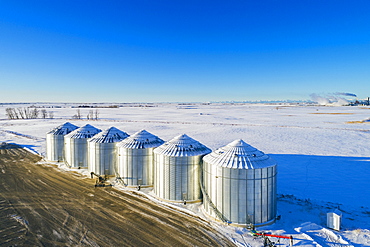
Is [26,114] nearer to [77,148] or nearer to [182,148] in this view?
[77,148]

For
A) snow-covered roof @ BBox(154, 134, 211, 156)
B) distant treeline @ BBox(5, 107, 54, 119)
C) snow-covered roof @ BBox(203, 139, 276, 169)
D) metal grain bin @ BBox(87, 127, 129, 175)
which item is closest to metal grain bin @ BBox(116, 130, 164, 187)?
snow-covered roof @ BBox(154, 134, 211, 156)

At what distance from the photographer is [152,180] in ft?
53.7

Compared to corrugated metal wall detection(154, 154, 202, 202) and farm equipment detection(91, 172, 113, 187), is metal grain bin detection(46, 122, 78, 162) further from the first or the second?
corrugated metal wall detection(154, 154, 202, 202)

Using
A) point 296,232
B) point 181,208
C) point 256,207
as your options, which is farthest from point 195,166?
point 296,232

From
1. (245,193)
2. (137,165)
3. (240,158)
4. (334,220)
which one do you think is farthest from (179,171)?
(334,220)

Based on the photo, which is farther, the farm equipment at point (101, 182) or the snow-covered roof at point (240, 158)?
the farm equipment at point (101, 182)

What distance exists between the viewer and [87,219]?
12.0 meters

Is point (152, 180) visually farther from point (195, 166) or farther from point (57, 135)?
point (57, 135)

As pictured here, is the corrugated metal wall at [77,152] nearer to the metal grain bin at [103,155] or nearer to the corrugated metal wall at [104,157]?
the metal grain bin at [103,155]

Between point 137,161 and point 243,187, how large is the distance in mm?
7734

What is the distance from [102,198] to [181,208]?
5.05m

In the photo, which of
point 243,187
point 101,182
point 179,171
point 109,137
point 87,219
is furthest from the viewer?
point 109,137

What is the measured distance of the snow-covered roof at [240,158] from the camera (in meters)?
11.1

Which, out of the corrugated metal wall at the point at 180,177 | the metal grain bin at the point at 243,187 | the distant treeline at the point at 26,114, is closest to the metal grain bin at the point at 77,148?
the corrugated metal wall at the point at 180,177
